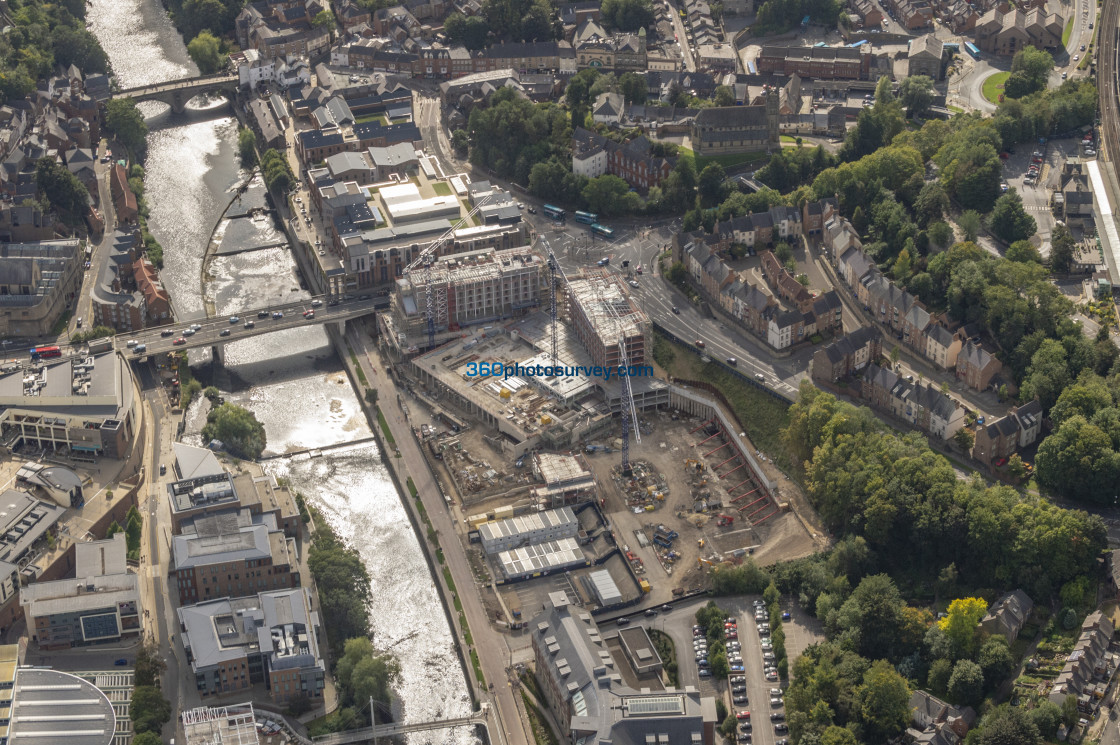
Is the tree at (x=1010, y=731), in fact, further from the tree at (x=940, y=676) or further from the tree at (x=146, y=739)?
the tree at (x=146, y=739)

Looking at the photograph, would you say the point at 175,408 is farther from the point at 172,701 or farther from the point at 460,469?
the point at 172,701

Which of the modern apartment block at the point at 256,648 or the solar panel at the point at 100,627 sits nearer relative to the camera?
the modern apartment block at the point at 256,648

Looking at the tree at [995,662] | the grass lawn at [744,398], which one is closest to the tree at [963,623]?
the tree at [995,662]

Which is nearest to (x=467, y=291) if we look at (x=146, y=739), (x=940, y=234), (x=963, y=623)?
(x=940, y=234)

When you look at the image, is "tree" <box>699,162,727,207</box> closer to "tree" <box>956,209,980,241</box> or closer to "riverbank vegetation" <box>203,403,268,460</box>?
"tree" <box>956,209,980,241</box>

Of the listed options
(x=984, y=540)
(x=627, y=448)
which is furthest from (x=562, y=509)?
(x=984, y=540)

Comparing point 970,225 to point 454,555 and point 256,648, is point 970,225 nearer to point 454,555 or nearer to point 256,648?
point 454,555
